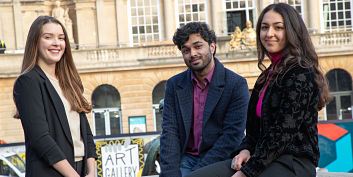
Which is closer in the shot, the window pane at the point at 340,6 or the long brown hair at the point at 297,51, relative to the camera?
the long brown hair at the point at 297,51

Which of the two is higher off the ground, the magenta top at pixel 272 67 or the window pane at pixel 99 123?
the magenta top at pixel 272 67

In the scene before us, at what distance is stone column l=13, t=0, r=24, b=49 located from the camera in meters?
31.8

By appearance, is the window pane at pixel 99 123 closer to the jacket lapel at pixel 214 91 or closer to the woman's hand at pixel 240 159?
the jacket lapel at pixel 214 91

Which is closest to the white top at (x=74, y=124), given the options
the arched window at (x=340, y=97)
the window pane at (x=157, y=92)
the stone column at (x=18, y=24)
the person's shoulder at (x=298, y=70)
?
the person's shoulder at (x=298, y=70)

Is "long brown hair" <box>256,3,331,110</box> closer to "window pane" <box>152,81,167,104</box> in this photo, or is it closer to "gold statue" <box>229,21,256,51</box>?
"gold statue" <box>229,21,256,51</box>

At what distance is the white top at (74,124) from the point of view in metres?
4.04

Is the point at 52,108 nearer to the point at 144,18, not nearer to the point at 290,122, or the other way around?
the point at 290,122

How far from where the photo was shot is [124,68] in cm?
3108

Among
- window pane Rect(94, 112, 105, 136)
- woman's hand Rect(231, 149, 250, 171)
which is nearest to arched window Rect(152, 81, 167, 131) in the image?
window pane Rect(94, 112, 105, 136)

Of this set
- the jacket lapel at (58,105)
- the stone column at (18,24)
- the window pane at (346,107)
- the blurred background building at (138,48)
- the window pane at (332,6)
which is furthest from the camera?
the window pane at (332,6)

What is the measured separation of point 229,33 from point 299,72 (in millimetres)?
28815

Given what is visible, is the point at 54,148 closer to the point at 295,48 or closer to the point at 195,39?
the point at 195,39

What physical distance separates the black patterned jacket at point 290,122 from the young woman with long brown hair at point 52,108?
1.24 metres

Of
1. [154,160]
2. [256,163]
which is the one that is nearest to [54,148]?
[256,163]
